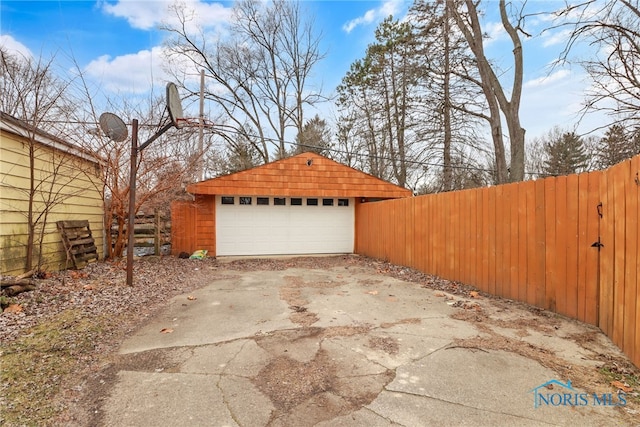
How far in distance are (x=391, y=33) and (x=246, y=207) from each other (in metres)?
9.86

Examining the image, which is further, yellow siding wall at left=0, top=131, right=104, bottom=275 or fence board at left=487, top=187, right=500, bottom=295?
yellow siding wall at left=0, top=131, right=104, bottom=275

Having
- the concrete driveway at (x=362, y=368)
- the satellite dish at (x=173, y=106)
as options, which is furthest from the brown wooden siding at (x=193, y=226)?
the concrete driveway at (x=362, y=368)

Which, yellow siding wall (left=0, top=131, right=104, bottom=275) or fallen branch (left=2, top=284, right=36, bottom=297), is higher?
yellow siding wall (left=0, top=131, right=104, bottom=275)

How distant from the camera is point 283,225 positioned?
10000mm

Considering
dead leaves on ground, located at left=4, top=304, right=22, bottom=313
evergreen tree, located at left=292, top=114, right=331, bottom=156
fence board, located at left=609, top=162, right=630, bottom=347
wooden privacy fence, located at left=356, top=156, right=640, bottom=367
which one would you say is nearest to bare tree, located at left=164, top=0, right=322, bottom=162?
evergreen tree, located at left=292, top=114, right=331, bottom=156

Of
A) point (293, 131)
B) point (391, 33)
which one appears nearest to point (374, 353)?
point (391, 33)

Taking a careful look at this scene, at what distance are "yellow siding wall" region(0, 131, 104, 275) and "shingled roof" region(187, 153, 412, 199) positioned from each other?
2544 millimetres

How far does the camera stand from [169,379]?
2357 millimetres

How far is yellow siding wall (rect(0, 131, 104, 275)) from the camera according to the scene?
5.08 meters

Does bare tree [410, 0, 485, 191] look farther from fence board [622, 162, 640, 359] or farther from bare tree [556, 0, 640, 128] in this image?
fence board [622, 162, 640, 359]

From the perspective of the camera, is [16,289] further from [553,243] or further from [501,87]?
[501,87]

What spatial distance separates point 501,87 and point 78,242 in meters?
11.6

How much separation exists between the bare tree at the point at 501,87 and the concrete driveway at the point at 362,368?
20.2 feet

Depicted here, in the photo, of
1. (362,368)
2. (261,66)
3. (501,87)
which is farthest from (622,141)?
(261,66)
